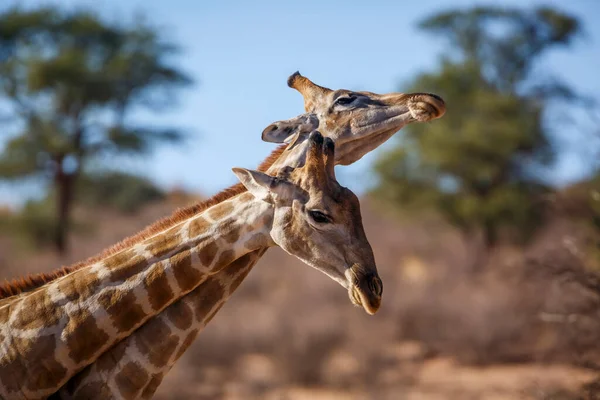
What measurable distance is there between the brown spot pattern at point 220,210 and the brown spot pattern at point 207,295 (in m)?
0.34

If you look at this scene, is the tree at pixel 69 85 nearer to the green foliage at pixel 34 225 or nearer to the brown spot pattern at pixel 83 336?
the green foliage at pixel 34 225

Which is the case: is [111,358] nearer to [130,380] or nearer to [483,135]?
[130,380]

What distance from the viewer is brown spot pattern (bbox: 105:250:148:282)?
14.8ft

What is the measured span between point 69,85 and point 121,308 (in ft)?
64.7

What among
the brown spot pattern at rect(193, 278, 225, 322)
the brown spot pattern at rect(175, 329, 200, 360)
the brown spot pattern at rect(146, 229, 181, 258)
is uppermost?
the brown spot pattern at rect(146, 229, 181, 258)

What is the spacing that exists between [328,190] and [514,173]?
22.4 metres

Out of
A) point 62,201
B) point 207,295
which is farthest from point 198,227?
point 62,201

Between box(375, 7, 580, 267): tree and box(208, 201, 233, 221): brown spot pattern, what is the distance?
20.9 metres

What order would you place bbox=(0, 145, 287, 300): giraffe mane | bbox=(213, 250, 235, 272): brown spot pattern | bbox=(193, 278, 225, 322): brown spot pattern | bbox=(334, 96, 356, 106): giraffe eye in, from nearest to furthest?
bbox=(213, 250, 235, 272): brown spot pattern, bbox=(193, 278, 225, 322): brown spot pattern, bbox=(0, 145, 287, 300): giraffe mane, bbox=(334, 96, 356, 106): giraffe eye

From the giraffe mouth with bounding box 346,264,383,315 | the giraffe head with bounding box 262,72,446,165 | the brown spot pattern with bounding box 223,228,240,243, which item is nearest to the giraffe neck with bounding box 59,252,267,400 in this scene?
the brown spot pattern with bounding box 223,228,240,243

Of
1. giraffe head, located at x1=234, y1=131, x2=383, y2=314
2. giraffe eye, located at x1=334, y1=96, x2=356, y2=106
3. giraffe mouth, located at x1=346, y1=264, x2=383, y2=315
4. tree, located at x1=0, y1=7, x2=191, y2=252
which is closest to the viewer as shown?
giraffe mouth, located at x1=346, y1=264, x2=383, y2=315

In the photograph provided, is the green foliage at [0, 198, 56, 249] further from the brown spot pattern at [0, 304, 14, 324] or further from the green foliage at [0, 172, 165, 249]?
the brown spot pattern at [0, 304, 14, 324]

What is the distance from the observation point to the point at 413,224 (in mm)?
28734

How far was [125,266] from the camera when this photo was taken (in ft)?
14.8
